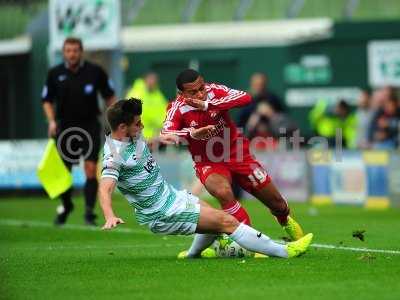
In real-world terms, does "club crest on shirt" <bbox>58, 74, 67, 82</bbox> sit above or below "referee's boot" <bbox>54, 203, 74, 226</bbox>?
above

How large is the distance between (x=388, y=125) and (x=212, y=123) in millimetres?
11468

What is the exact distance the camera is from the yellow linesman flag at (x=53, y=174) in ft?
56.8

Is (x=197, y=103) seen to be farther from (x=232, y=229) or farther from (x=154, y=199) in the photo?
(x=232, y=229)

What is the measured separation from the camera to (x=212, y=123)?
12727 mm

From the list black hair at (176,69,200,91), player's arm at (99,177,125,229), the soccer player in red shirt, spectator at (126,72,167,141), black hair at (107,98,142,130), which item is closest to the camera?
player's arm at (99,177,125,229)

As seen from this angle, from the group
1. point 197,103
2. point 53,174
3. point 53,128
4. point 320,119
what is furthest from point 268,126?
point 197,103

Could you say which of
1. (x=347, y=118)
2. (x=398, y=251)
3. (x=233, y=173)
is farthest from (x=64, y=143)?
(x=347, y=118)

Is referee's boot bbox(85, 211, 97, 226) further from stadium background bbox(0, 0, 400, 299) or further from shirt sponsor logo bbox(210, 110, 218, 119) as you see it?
shirt sponsor logo bbox(210, 110, 218, 119)

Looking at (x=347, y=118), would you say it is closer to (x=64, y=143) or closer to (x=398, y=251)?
(x=64, y=143)

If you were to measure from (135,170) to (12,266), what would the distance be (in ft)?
4.90

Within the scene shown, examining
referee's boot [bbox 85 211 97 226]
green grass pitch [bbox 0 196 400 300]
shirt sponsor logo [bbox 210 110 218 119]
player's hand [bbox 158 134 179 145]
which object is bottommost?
referee's boot [bbox 85 211 97 226]

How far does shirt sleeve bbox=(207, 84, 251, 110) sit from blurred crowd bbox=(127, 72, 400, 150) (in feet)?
34.3

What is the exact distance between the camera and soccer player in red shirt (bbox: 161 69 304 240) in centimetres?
1245

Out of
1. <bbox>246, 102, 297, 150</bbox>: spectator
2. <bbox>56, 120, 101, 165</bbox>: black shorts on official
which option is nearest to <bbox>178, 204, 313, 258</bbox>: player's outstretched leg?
<bbox>56, 120, 101, 165</bbox>: black shorts on official
